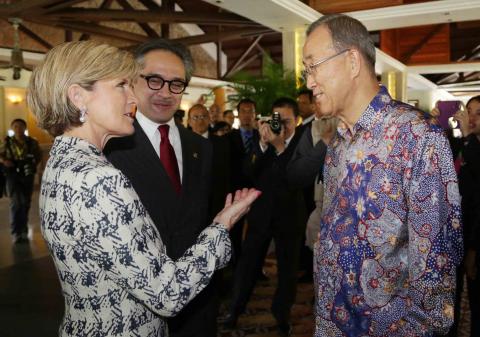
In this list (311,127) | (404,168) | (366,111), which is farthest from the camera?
(311,127)

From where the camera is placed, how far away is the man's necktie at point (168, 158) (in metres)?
1.98

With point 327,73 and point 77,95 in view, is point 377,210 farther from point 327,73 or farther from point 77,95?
point 77,95

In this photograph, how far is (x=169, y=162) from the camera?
1996 mm

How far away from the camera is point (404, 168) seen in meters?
1.36

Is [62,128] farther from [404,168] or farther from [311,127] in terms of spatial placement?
[311,127]

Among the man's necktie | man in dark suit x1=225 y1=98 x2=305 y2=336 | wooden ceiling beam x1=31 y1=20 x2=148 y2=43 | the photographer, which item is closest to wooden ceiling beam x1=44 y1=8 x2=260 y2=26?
wooden ceiling beam x1=31 y1=20 x2=148 y2=43

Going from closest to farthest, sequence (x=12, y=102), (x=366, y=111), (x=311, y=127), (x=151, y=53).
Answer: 1. (x=366, y=111)
2. (x=151, y=53)
3. (x=311, y=127)
4. (x=12, y=102)

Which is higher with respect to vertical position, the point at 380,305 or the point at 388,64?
the point at 388,64

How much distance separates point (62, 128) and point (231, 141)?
12.0 feet

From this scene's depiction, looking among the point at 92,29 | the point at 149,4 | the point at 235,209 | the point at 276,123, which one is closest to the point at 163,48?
the point at 235,209

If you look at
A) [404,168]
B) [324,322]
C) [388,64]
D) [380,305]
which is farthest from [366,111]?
[388,64]

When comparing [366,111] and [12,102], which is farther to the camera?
[12,102]

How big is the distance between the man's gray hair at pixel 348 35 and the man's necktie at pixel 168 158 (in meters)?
0.84

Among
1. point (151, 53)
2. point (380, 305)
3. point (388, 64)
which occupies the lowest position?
point (380, 305)
